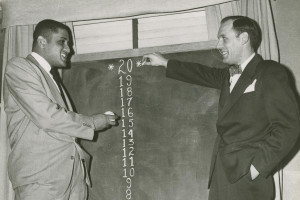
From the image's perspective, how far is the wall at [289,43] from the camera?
9.66ft

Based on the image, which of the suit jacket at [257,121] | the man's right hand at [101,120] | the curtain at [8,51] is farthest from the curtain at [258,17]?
the curtain at [8,51]

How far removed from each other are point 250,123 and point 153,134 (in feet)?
3.56

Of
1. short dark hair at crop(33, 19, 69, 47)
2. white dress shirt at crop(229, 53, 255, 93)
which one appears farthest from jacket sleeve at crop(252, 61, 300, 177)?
short dark hair at crop(33, 19, 69, 47)

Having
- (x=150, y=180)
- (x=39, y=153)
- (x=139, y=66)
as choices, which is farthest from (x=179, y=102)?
(x=39, y=153)

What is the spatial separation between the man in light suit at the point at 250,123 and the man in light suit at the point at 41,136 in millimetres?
971

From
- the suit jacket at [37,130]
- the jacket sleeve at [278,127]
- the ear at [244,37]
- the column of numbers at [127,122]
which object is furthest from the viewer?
the column of numbers at [127,122]

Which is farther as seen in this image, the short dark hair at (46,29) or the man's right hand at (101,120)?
the short dark hair at (46,29)

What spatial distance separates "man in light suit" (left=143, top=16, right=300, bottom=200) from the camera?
2027mm

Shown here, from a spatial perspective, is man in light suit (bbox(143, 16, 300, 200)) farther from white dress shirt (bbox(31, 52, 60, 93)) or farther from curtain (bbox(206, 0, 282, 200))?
white dress shirt (bbox(31, 52, 60, 93))

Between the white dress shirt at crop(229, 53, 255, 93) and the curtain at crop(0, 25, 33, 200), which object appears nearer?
the white dress shirt at crop(229, 53, 255, 93)

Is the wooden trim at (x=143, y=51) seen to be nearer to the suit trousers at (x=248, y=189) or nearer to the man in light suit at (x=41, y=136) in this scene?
the man in light suit at (x=41, y=136)

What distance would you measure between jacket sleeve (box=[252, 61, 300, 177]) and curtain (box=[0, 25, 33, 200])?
245 centimetres

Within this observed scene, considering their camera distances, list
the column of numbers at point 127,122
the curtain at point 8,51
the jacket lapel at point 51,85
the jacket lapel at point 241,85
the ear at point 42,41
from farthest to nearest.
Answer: the curtain at point 8,51 < the column of numbers at point 127,122 < the ear at point 42,41 < the jacket lapel at point 51,85 < the jacket lapel at point 241,85

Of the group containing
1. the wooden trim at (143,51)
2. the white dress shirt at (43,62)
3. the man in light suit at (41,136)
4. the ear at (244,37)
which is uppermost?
the wooden trim at (143,51)
